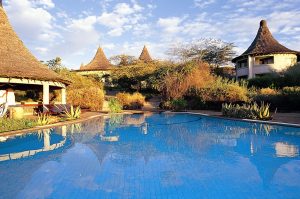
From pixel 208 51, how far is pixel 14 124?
114ft

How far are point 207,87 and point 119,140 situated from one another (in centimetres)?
1271

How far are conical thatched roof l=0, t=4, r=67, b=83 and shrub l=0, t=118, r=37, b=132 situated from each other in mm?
4831

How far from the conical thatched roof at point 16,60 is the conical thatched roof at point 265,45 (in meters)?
24.2

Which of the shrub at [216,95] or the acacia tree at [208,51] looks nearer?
the shrub at [216,95]

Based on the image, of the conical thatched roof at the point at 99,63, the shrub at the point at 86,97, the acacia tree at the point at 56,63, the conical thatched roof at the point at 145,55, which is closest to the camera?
the shrub at the point at 86,97

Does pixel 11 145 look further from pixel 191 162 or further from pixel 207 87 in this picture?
pixel 207 87

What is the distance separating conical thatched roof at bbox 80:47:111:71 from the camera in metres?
47.3

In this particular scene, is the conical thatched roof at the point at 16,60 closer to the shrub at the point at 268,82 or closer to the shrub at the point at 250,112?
the shrub at the point at 250,112

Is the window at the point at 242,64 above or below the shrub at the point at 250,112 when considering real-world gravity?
above

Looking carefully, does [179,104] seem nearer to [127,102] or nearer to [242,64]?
[127,102]

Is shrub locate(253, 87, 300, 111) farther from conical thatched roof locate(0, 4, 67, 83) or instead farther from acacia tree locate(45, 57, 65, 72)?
acacia tree locate(45, 57, 65, 72)

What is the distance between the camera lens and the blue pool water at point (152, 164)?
18.3 ft

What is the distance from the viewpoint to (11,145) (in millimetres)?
10133

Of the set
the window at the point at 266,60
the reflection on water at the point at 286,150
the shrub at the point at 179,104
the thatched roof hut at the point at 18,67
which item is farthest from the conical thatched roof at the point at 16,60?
the window at the point at 266,60
